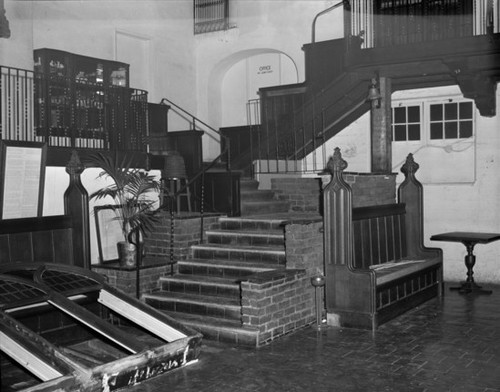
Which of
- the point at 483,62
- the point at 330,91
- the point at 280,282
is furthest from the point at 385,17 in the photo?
the point at 280,282

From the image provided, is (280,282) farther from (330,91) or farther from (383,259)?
(330,91)

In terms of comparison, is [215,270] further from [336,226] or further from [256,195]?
[256,195]

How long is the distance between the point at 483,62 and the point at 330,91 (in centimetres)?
260

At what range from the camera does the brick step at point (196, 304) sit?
652 cm

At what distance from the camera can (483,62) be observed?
8.20 meters

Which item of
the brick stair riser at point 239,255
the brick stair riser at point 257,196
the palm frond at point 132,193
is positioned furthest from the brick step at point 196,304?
the brick stair riser at point 257,196

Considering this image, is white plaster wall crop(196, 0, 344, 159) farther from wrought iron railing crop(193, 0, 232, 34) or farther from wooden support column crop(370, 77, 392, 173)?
wooden support column crop(370, 77, 392, 173)

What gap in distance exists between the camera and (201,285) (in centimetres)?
709

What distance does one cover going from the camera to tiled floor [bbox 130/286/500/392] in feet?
15.6

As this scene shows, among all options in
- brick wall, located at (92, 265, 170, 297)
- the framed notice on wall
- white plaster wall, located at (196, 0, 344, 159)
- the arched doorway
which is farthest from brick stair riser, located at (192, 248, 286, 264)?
the arched doorway

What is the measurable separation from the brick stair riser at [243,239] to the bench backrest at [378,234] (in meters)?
0.93

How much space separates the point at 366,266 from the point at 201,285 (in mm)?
1978

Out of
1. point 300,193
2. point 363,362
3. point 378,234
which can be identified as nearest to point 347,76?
point 300,193

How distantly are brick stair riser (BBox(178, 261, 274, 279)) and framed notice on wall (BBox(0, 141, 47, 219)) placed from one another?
187cm
